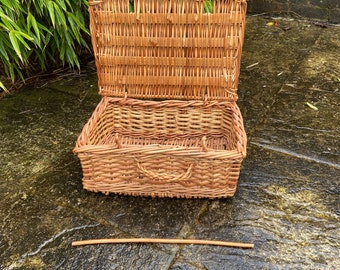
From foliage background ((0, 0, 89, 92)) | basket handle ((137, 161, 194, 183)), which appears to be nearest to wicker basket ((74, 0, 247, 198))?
basket handle ((137, 161, 194, 183))

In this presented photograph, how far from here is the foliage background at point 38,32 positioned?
2562mm

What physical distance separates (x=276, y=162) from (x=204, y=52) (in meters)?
0.78

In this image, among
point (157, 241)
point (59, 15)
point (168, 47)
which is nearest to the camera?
point (157, 241)

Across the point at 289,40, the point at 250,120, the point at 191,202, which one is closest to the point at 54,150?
the point at 191,202

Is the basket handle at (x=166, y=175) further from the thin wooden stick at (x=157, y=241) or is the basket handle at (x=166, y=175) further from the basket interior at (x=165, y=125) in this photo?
the basket interior at (x=165, y=125)

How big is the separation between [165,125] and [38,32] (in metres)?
1.03

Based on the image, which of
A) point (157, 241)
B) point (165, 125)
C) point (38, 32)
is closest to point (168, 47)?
point (165, 125)

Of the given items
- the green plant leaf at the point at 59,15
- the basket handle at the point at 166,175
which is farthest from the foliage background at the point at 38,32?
the basket handle at the point at 166,175

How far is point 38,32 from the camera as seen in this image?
2693 mm

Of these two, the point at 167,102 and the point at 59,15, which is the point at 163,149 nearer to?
the point at 167,102

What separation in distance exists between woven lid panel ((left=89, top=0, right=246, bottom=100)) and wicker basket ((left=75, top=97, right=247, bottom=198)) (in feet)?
0.31

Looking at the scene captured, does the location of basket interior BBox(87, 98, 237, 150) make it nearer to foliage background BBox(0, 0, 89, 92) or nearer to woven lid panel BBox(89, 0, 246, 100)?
woven lid panel BBox(89, 0, 246, 100)

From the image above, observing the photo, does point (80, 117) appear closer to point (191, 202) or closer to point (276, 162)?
point (191, 202)

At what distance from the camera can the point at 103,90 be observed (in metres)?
2.41
